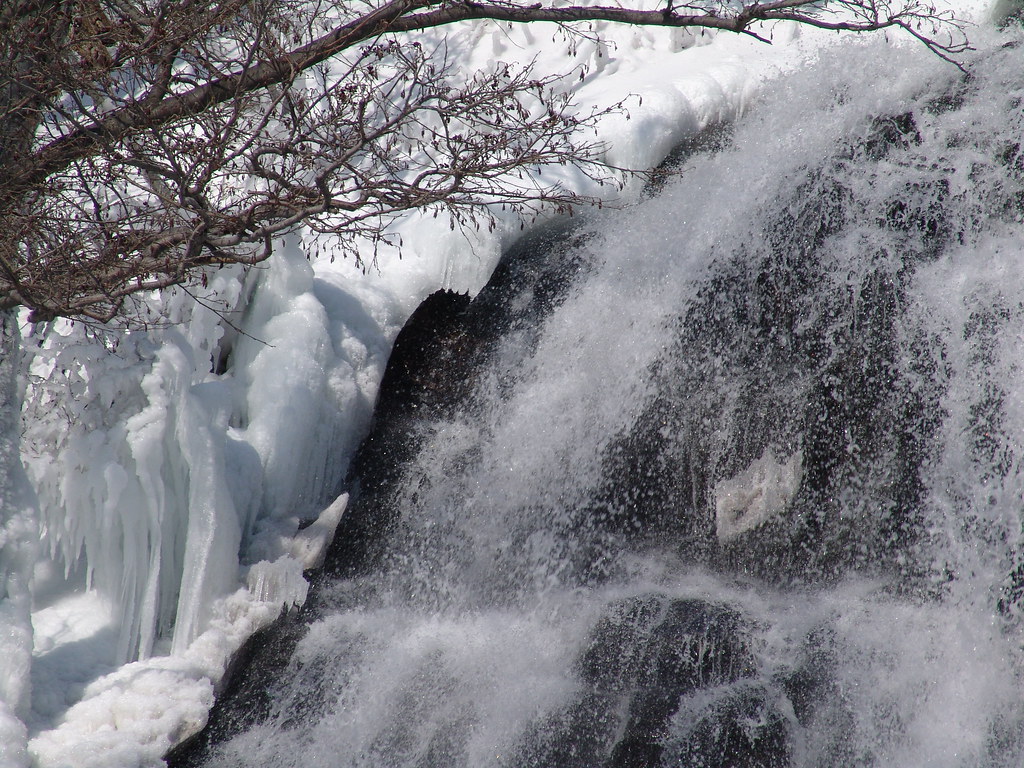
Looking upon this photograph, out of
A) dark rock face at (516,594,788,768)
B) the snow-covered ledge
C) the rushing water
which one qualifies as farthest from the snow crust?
dark rock face at (516,594,788,768)

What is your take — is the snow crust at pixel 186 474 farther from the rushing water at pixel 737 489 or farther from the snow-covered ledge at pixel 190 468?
the rushing water at pixel 737 489

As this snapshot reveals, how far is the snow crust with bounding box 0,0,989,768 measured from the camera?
452 centimetres

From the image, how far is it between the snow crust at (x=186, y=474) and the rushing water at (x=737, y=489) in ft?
1.39

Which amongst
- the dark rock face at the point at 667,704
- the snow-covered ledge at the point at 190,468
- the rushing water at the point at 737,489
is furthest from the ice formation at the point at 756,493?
the snow-covered ledge at the point at 190,468

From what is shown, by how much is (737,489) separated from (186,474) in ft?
12.2

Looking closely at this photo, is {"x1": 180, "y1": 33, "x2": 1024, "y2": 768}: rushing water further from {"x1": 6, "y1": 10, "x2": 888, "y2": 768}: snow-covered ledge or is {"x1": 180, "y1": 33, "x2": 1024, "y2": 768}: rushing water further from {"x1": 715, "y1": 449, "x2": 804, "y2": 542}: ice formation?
{"x1": 6, "y1": 10, "x2": 888, "y2": 768}: snow-covered ledge

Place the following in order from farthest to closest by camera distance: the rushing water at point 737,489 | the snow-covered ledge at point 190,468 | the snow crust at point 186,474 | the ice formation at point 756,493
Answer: the ice formation at point 756,493, the snow-covered ledge at point 190,468, the snow crust at point 186,474, the rushing water at point 737,489

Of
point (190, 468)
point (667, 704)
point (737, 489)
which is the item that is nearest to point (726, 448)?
point (737, 489)

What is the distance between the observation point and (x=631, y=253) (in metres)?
6.91

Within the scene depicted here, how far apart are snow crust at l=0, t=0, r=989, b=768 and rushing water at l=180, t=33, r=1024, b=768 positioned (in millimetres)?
424

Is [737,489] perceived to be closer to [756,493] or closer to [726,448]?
[756,493]

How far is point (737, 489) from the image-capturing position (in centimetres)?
600

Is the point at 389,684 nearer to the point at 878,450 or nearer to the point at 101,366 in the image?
the point at 101,366

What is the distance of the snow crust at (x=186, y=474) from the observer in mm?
4516
